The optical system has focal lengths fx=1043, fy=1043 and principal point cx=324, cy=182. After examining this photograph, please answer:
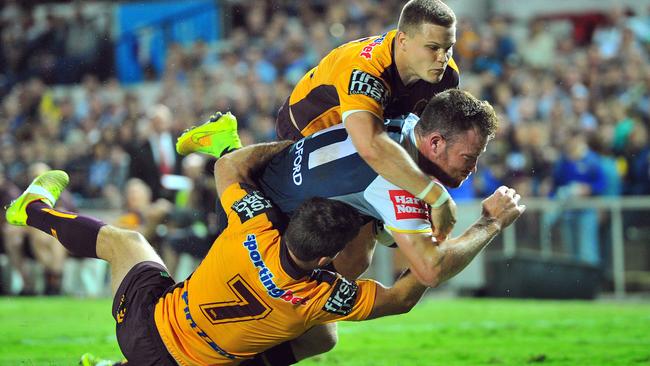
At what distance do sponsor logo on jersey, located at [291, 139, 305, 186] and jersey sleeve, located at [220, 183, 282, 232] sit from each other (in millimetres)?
200

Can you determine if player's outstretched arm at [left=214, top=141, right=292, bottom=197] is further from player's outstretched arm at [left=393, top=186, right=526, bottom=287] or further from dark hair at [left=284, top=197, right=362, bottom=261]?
player's outstretched arm at [left=393, top=186, right=526, bottom=287]

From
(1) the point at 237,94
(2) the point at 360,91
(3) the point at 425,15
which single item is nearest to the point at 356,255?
(2) the point at 360,91

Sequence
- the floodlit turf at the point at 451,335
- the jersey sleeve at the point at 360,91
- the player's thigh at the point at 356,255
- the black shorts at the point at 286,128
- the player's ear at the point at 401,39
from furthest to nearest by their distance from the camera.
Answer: the floodlit turf at the point at 451,335 → the black shorts at the point at 286,128 → the player's thigh at the point at 356,255 → the player's ear at the point at 401,39 → the jersey sleeve at the point at 360,91

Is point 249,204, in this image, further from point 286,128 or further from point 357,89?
point 286,128

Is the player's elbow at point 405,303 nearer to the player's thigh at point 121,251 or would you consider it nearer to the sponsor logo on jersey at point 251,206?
the sponsor logo on jersey at point 251,206

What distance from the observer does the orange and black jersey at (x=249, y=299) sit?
17.8 feet

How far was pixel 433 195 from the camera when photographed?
541cm

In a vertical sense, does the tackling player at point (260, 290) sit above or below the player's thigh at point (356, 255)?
above

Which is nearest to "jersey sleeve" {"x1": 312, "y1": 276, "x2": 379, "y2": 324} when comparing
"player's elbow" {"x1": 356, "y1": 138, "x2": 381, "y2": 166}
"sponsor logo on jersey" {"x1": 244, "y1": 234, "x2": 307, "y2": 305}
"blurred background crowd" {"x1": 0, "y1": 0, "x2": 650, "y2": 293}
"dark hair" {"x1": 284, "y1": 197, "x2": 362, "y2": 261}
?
"sponsor logo on jersey" {"x1": 244, "y1": 234, "x2": 307, "y2": 305}

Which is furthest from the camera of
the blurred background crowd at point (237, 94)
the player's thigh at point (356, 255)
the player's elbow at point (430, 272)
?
the blurred background crowd at point (237, 94)

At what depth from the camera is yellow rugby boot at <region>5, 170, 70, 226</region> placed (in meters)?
7.03

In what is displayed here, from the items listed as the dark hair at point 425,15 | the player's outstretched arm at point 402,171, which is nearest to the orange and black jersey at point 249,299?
the player's outstretched arm at point 402,171

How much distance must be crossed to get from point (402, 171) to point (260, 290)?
97cm

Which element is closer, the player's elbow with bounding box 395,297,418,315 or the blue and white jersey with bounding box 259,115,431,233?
the blue and white jersey with bounding box 259,115,431,233
